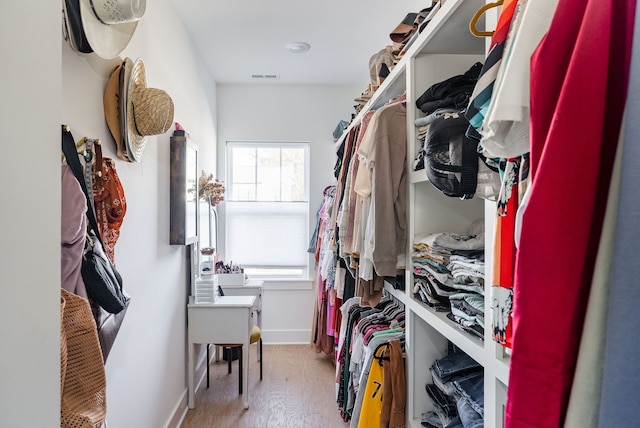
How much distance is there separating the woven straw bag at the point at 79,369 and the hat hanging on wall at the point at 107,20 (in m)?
0.81

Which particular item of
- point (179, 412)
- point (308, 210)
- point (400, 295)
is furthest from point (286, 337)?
point (400, 295)

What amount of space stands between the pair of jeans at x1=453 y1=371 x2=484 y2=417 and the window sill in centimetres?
274

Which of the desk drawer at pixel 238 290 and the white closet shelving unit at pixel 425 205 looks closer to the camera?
the white closet shelving unit at pixel 425 205

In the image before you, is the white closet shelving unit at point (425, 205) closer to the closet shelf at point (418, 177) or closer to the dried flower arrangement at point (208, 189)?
the closet shelf at point (418, 177)

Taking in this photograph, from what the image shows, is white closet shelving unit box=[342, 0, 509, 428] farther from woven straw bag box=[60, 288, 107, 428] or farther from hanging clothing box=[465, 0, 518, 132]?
woven straw bag box=[60, 288, 107, 428]

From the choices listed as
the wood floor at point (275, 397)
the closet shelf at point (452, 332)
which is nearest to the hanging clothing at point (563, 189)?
the closet shelf at point (452, 332)

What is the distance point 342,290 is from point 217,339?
102 centimetres

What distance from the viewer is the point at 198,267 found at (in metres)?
2.85

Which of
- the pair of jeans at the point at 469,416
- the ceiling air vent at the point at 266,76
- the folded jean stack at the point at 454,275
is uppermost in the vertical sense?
the ceiling air vent at the point at 266,76

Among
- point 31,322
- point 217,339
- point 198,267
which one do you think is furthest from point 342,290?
point 31,322

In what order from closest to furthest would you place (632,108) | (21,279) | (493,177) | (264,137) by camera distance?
(632,108) < (21,279) < (493,177) < (264,137)

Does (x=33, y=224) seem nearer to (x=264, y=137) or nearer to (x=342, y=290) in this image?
(x=342, y=290)

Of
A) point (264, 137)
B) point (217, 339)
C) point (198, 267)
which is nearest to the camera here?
point (217, 339)

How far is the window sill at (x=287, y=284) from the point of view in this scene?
3895 millimetres
